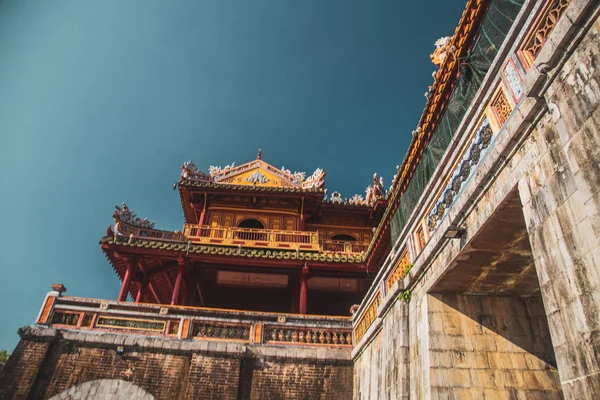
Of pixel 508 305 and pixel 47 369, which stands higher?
pixel 508 305

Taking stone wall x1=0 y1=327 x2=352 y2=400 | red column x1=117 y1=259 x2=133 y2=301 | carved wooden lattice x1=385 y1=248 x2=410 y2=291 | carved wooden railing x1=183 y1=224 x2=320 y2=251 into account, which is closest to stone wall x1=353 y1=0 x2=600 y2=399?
carved wooden lattice x1=385 y1=248 x2=410 y2=291

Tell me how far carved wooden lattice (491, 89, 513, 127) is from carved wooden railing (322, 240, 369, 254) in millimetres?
12942

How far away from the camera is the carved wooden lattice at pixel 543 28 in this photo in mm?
4087

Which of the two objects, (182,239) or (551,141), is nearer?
(551,141)

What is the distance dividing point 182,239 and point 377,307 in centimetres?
1088

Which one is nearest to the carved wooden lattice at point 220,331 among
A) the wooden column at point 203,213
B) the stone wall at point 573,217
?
the wooden column at point 203,213

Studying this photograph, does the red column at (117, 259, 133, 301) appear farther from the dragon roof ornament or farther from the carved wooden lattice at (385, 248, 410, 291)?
the carved wooden lattice at (385, 248, 410, 291)

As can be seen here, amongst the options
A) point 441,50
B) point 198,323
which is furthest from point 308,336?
point 441,50

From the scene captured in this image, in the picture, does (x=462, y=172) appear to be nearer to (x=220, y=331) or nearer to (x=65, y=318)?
(x=220, y=331)

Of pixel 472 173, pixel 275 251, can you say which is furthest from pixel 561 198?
pixel 275 251

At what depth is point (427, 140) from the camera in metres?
9.20

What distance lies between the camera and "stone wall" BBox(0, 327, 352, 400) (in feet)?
36.4

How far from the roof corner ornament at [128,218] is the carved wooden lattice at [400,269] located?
12.3 m

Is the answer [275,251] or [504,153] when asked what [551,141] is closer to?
[504,153]
